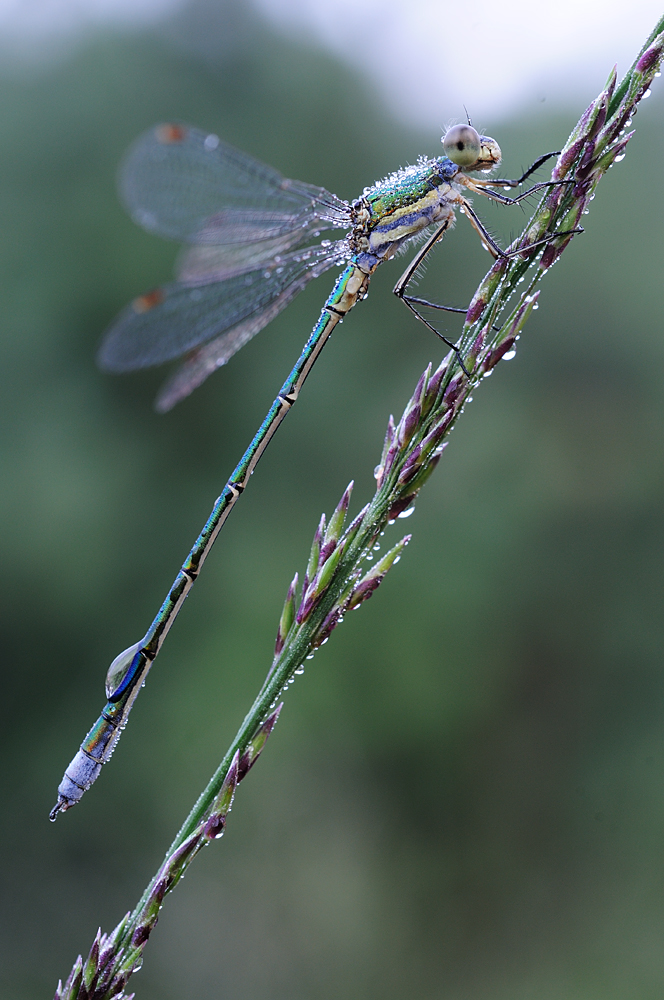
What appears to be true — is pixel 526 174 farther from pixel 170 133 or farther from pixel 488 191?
pixel 170 133

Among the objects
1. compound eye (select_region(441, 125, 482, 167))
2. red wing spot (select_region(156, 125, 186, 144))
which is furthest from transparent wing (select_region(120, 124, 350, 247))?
compound eye (select_region(441, 125, 482, 167))

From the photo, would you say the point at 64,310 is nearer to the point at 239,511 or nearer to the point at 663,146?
the point at 239,511

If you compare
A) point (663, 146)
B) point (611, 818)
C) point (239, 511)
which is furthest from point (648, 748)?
point (663, 146)

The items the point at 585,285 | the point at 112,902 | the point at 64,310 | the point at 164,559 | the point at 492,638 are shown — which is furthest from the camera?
the point at 585,285

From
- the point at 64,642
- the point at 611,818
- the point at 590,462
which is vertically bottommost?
the point at 64,642

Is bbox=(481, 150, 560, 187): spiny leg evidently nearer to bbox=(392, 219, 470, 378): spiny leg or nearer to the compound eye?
the compound eye

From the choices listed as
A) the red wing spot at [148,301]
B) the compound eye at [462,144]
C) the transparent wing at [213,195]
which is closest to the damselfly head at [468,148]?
the compound eye at [462,144]

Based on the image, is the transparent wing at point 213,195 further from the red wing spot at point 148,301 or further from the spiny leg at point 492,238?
the spiny leg at point 492,238
